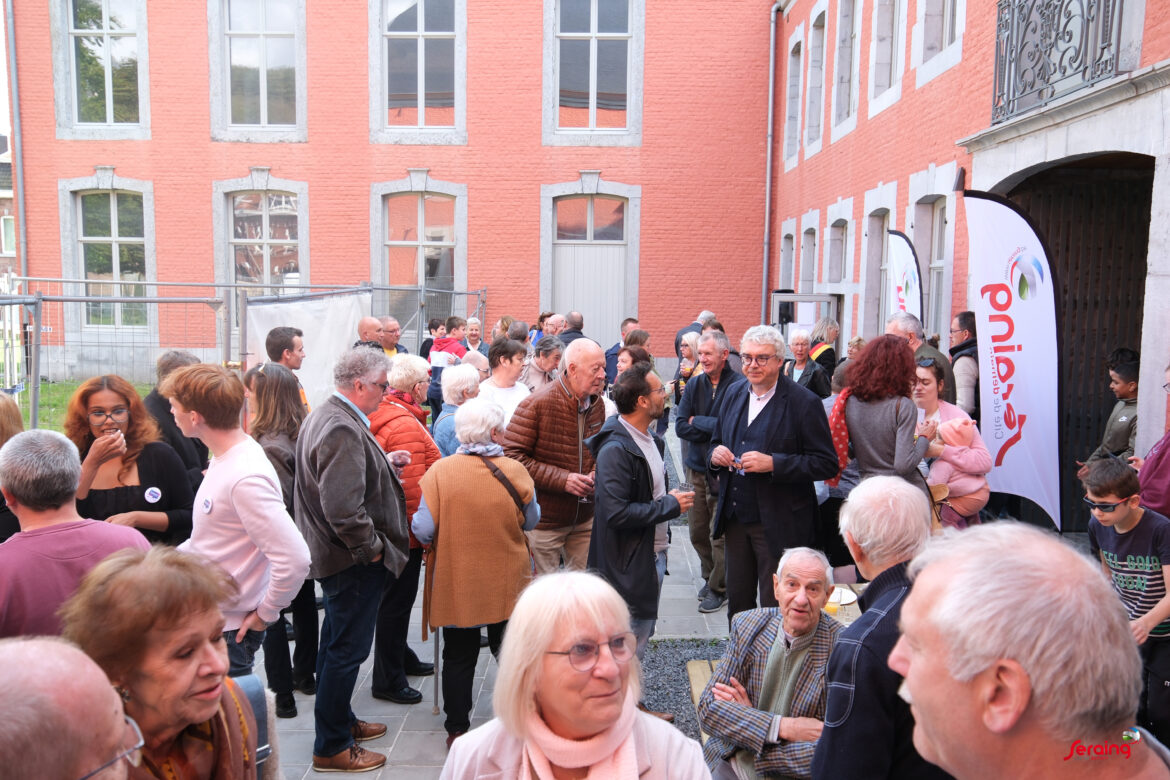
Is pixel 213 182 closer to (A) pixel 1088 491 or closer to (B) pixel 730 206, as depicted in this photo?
(B) pixel 730 206

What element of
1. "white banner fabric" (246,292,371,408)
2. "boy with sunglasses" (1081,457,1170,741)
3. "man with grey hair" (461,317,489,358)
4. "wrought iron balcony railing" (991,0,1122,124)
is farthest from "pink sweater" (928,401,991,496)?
"man with grey hair" (461,317,489,358)

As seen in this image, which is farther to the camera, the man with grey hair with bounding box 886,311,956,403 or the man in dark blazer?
the man with grey hair with bounding box 886,311,956,403

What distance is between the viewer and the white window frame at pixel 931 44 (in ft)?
28.7

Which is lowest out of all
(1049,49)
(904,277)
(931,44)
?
(904,277)

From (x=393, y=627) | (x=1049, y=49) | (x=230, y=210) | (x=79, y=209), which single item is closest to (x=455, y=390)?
(x=393, y=627)

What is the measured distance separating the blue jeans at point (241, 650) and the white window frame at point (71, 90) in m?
17.5

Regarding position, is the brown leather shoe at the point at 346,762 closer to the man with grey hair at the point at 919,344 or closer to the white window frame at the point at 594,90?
the man with grey hair at the point at 919,344

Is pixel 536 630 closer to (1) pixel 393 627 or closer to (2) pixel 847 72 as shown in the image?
(1) pixel 393 627

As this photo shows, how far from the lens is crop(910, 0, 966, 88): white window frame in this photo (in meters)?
8.75

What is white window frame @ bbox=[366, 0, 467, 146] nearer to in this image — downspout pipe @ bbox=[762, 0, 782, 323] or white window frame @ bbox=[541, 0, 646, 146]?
white window frame @ bbox=[541, 0, 646, 146]

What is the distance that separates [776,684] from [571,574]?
133cm

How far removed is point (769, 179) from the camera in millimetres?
17984

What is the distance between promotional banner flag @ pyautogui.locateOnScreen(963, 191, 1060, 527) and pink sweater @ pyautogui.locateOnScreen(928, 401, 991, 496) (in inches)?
19.7

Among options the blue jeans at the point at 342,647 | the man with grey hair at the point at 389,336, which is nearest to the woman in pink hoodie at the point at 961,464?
the blue jeans at the point at 342,647
